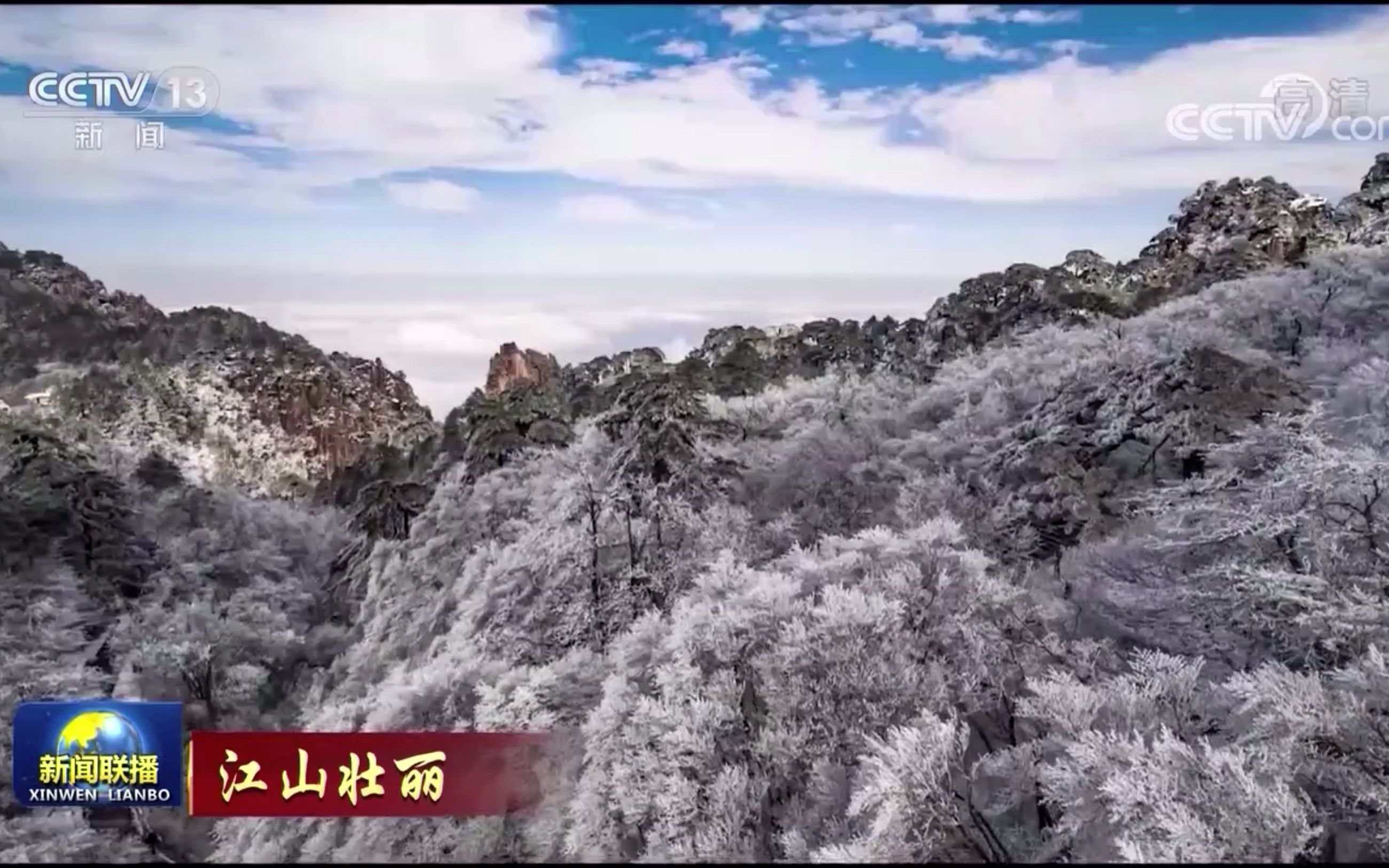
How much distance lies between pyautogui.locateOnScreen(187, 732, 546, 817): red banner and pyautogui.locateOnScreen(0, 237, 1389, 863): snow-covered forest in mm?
1969

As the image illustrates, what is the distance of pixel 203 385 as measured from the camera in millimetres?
40906

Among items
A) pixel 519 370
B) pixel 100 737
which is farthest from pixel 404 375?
pixel 100 737

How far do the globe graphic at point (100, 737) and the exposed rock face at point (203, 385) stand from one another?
Answer: 20.5 m

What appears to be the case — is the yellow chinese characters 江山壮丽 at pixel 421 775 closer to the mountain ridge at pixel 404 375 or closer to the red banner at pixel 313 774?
the red banner at pixel 313 774

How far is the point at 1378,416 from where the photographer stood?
12680 millimetres

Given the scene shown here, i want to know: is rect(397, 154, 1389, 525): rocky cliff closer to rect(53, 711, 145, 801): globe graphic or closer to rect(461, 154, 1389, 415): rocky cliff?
rect(461, 154, 1389, 415): rocky cliff

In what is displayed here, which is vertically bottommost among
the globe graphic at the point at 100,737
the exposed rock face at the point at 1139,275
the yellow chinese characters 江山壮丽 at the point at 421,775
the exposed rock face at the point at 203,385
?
the yellow chinese characters 江山壮丽 at the point at 421,775

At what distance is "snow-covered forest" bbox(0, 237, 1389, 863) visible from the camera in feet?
27.2

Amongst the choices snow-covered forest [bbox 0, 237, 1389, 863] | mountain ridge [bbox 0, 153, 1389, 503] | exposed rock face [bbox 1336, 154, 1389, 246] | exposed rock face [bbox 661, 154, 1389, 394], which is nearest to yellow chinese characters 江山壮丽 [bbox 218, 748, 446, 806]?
snow-covered forest [bbox 0, 237, 1389, 863]

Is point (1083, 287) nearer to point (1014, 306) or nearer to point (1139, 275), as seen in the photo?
point (1014, 306)

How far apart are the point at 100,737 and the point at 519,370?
28813 millimetres

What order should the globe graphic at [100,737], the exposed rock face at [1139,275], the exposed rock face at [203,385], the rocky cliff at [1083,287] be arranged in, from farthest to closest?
the exposed rock face at [203,385] → the exposed rock face at [1139,275] → the rocky cliff at [1083,287] → the globe graphic at [100,737]

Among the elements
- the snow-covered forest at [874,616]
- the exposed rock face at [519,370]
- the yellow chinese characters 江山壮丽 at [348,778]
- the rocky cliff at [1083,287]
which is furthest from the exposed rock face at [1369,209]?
the yellow chinese characters 江山壮丽 at [348,778]

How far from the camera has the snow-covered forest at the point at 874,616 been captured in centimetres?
830
